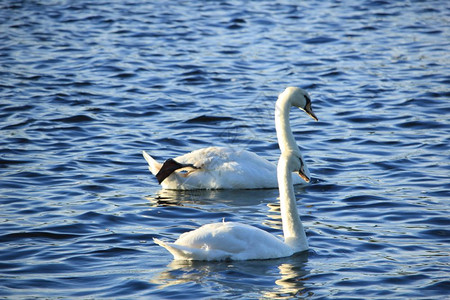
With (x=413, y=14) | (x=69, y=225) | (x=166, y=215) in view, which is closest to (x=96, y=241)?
(x=69, y=225)

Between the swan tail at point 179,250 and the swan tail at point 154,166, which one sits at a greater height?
the swan tail at point 179,250

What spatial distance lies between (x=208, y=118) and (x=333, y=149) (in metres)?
2.33

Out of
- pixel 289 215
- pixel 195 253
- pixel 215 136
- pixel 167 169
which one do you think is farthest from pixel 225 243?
pixel 215 136

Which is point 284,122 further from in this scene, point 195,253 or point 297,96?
point 195,253

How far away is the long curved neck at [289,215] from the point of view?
7.18 m

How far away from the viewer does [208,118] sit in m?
12.6

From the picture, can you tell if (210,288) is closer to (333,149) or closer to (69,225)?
(69,225)

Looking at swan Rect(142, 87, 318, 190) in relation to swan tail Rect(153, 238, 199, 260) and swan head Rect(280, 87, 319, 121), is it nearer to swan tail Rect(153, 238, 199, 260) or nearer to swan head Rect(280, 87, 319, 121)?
swan head Rect(280, 87, 319, 121)

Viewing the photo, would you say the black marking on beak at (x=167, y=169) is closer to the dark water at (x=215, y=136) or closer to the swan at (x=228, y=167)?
the swan at (x=228, y=167)

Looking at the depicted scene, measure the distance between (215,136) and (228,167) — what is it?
2.31 metres

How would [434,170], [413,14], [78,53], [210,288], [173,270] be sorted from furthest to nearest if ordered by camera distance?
[413,14], [78,53], [434,170], [173,270], [210,288]

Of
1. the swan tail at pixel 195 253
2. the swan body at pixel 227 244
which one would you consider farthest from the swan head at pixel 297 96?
the swan tail at pixel 195 253

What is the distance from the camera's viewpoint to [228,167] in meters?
9.52

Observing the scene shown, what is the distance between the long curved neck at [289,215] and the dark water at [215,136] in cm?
18
